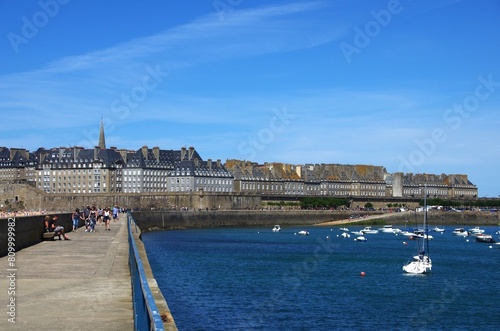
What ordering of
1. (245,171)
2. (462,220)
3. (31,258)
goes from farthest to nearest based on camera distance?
(245,171) < (462,220) < (31,258)

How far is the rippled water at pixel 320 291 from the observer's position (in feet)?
81.9

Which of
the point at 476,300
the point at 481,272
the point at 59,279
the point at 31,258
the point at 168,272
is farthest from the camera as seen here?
the point at 481,272

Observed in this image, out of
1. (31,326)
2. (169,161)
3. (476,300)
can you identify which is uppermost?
(169,161)

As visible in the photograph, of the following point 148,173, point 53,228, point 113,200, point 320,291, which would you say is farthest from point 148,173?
point 53,228

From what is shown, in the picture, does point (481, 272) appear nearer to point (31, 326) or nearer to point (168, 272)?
point (168, 272)

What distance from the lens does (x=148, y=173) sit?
137m

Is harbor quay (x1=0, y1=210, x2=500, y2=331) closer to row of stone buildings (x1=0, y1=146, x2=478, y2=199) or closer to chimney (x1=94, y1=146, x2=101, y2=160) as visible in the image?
row of stone buildings (x1=0, y1=146, x2=478, y2=199)

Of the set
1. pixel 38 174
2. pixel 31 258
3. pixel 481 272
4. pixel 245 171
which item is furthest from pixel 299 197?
pixel 31 258

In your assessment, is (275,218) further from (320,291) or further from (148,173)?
(320,291)

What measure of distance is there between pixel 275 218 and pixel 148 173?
95.9 feet

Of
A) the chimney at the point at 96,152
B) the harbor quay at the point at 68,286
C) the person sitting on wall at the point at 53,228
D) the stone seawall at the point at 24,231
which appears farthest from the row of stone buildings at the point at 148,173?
the harbor quay at the point at 68,286

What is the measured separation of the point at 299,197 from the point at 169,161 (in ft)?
82.0

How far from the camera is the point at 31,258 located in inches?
695

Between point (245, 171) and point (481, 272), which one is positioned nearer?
point (481, 272)
